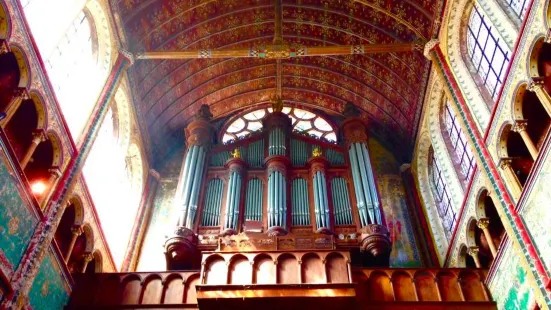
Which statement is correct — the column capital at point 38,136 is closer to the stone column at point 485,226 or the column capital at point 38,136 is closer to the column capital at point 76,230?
the column capital at point 76,230

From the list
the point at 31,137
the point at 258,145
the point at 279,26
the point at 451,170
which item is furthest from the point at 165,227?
the point at 451,170

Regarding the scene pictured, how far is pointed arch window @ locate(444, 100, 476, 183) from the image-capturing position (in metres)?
13.4

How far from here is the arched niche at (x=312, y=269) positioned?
433 inches

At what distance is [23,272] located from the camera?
935 cm

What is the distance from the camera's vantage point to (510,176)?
1037 cm

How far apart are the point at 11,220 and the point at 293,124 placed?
38.6 ft

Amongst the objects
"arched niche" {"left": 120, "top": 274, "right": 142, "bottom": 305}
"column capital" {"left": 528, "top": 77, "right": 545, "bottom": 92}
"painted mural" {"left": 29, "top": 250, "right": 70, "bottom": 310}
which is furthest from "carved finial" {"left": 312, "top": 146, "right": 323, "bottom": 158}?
"painted mural" {"left": 29, "top": 250, "right": 70, "bottom": 310}

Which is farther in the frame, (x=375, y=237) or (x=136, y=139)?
(x=136, y=139)

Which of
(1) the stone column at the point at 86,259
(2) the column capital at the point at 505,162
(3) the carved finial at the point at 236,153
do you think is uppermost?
(3) the carved finial at the point at 236,153

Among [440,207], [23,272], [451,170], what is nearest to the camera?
[23,272]

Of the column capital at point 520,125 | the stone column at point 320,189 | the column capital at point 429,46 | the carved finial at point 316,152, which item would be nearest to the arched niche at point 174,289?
the stone column at point 320,189

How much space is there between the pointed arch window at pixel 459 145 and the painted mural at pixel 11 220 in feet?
32.1

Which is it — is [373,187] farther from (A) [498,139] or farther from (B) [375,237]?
(A) [498,139]

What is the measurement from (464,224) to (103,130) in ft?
31.6
